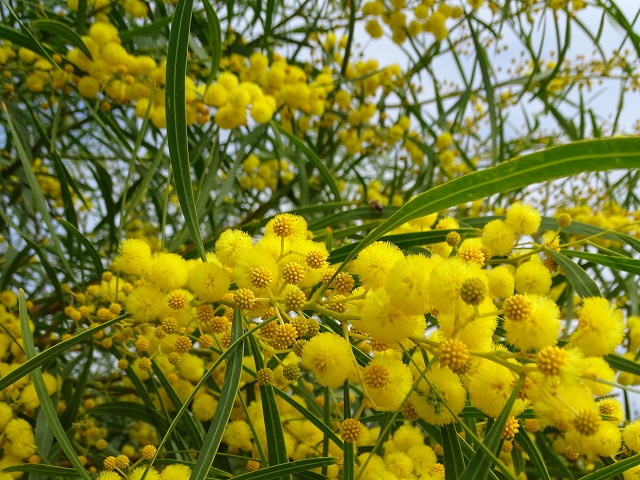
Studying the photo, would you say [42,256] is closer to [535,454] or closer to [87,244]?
[87,244]

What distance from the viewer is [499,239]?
3.66 feet

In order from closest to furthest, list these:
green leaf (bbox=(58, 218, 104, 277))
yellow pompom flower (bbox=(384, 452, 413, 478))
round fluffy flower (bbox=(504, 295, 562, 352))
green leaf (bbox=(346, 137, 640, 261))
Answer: green leaf (bbox=(346, 137, 640, 261)) < round fluffy flower (bbox=(504, 295, 562, 352)) < yellow pompom flower (bbox=(384, 452, 413, 478)) < green leaf (bbox=(58, 218, 104, 277))

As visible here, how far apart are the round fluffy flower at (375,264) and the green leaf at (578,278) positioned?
1.26 feet

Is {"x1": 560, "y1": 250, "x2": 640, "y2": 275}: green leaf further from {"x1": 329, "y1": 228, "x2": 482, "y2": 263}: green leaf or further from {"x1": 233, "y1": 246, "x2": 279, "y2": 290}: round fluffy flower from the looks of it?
{"x1": 233, "y1": 246, "x2": 279, "y2": 290}: round fluffy flower

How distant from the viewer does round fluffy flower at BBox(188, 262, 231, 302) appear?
0.92 metres

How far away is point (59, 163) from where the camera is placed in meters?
1.44

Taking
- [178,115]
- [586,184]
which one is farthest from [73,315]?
[586,184]

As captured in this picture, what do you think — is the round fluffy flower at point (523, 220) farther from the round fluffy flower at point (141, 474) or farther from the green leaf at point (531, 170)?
the round fluffy flower at point (141, 474)

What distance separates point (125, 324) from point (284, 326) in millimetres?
506

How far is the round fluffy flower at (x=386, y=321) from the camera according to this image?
0.77 metres

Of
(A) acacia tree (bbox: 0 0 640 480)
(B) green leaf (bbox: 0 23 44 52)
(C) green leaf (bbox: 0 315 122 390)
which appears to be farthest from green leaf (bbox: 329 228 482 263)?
(B) green leaf (bbox: 0 23 44 52)

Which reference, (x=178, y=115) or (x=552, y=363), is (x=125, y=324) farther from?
(x=552, y=363)

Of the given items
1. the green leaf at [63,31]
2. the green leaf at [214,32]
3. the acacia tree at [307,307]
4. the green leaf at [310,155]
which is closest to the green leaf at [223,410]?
the acacia tree at [307,307]

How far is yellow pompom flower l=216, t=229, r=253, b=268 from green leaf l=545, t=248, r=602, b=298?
579mm
